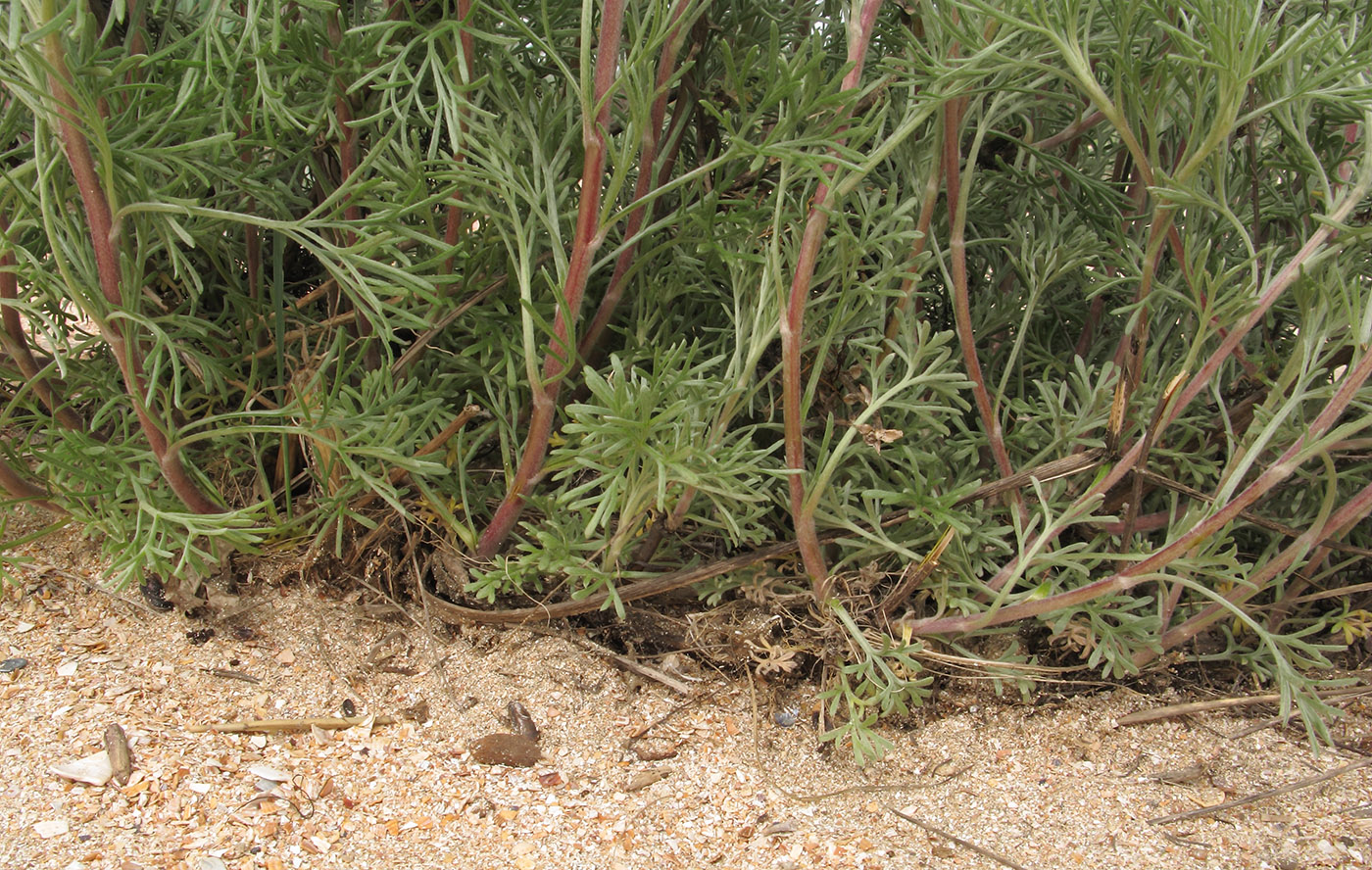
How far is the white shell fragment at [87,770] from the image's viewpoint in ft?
3.39

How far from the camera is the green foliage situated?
1.00 meters

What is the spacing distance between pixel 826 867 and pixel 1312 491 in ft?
2.80

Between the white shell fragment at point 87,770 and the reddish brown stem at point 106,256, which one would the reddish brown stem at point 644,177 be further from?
the white shell fragment at point 87,770

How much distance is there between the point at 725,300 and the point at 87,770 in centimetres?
88

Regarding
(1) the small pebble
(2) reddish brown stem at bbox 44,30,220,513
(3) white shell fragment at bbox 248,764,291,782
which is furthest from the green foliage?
(3) white shell fragment at bbox 248,764,291,782

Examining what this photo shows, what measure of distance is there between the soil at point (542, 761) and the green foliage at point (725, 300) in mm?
86

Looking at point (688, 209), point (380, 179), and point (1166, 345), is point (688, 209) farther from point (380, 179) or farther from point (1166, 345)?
point (1166, 345)

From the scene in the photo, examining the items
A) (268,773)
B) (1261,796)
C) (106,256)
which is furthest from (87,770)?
(1261,796)

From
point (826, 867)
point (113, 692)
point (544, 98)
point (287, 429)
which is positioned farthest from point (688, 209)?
point (113, 692)

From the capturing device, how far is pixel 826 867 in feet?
3.32

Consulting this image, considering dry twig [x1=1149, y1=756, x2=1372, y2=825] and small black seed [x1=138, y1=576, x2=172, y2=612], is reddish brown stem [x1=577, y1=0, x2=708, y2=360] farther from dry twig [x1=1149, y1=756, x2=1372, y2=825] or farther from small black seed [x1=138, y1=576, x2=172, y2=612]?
dry twig [x1=1149, y1=756, x2=1372, y2=825]

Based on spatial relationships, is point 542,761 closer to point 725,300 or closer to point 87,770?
point 87,770

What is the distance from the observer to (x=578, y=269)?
1.06 m

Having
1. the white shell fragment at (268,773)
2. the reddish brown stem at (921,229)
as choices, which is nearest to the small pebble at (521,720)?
the white shell fragment at (268,773)
